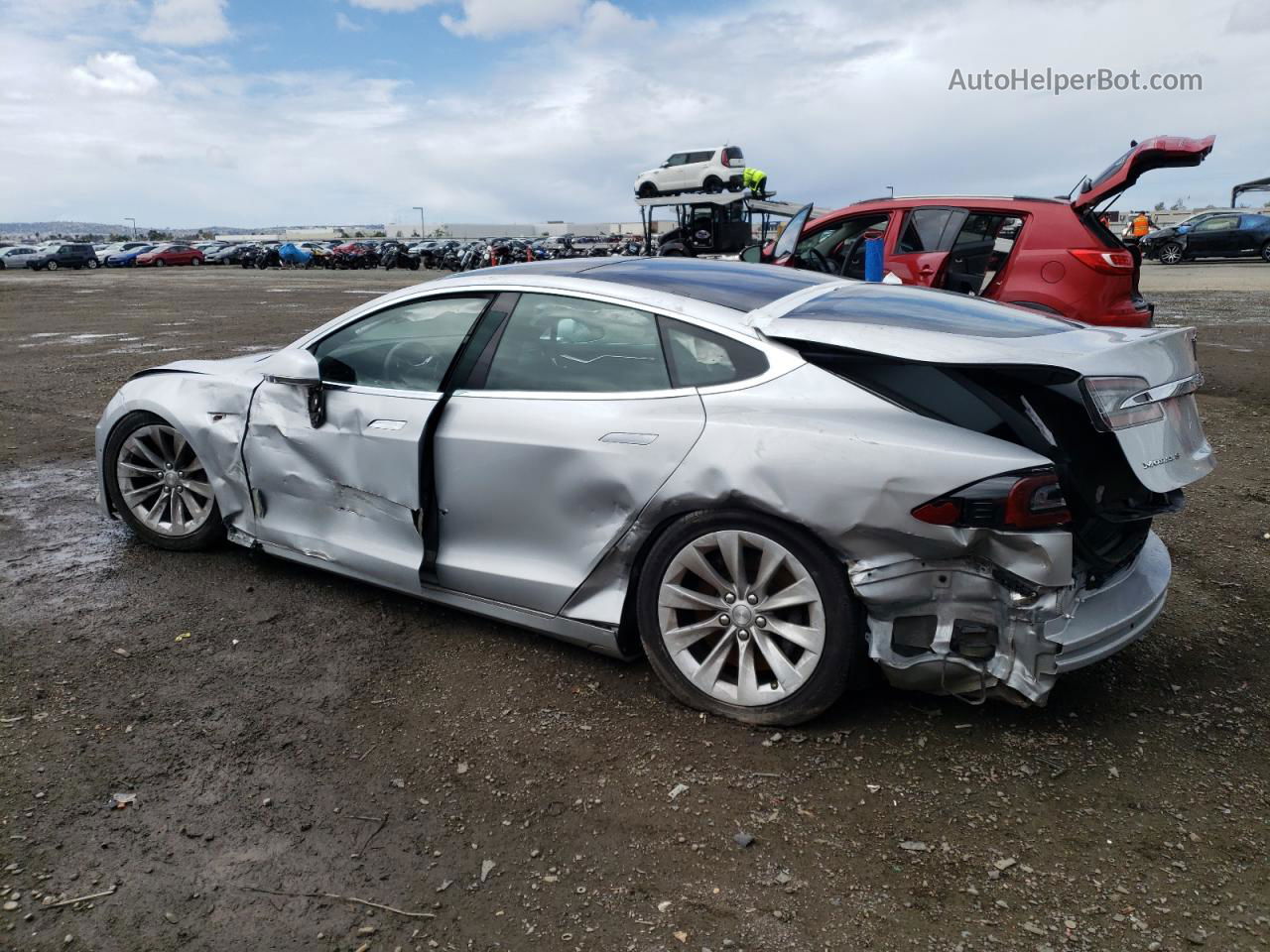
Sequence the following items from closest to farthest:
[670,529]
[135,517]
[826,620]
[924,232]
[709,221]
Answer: [826,620] → [670,529] → [135,517] → [924,232] → [709,221]

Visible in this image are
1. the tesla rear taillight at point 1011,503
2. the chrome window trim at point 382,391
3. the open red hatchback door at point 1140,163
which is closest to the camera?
the tesla rear taillight at point 1011,503

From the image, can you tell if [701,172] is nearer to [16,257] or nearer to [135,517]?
[135,517]

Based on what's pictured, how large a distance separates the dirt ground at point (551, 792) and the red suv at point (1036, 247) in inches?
129

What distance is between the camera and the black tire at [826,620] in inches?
116

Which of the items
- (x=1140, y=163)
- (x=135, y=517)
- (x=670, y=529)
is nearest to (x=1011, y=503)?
(x=670, y=529)

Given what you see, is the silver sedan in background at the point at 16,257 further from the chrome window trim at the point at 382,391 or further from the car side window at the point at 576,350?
the car side window at the point at 576,350

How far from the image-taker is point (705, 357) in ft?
10.7

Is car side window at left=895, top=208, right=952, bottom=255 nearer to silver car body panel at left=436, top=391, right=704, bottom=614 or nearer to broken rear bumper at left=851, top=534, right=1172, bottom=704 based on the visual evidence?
silver car body panel at left=436, top=391, right=704, bottom=614

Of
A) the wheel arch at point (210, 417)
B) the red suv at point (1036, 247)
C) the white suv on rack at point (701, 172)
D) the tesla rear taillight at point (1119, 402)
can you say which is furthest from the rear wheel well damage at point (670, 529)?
the white suv on rack at point (701, 172)

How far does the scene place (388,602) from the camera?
4.25 metres

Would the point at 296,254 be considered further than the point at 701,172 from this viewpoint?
Yes

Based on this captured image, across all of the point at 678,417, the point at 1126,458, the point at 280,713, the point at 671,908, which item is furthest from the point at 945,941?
the point at 280,713

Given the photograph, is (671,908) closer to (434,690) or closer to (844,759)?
(844,759)

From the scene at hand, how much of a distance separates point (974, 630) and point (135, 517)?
394cm
